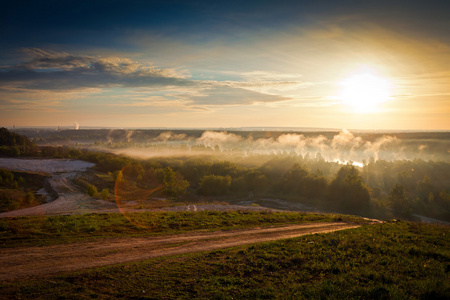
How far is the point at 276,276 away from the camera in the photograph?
12227mm

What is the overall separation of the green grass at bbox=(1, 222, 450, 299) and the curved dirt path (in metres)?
1.41

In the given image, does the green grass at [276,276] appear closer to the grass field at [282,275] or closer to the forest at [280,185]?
the grass field at [282,275]

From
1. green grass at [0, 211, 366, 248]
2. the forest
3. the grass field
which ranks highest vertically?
the grass field

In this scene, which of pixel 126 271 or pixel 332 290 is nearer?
pixel 332 290

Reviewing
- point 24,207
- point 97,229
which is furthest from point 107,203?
point 97,229

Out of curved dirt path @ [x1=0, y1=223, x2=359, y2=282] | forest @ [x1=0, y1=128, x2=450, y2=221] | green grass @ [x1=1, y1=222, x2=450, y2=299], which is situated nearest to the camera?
green grass @ [x1=1, y1=222, x2=450, y2=299]

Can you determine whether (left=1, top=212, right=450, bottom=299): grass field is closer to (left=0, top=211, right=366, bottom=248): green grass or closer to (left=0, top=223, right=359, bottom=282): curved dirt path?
(left=0, top=211, right=366, bottom=248): green grass

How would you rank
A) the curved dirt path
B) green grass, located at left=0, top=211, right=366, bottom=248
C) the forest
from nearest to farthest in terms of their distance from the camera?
1. the curved dirt path
2. green grass, located at left=0, top=211, right=366, bottom=248
3. the forest

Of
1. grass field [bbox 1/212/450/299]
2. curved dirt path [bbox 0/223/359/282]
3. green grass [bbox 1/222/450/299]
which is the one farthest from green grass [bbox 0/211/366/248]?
green grass [bbox 1/222/450/299]

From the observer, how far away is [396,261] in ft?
45.4

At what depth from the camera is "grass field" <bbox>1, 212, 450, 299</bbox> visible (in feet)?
32.4

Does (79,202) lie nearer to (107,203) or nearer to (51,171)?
(107,203)

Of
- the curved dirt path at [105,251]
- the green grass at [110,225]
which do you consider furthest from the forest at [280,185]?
the curved dirt path at [105,251]

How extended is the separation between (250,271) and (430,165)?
13267 centimetres
